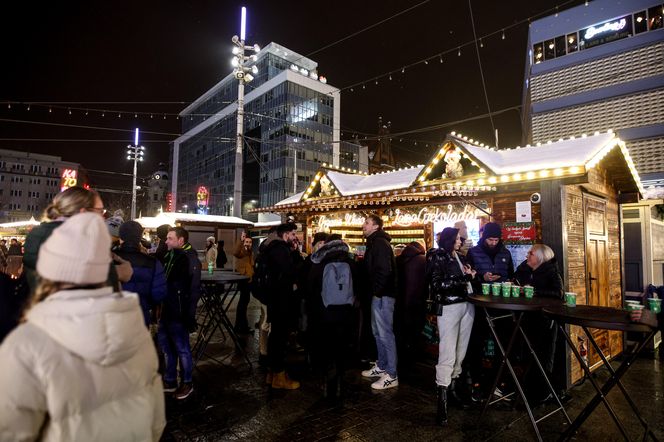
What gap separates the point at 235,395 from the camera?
4812mm

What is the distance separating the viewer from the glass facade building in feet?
169

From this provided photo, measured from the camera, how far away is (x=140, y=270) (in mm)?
3980

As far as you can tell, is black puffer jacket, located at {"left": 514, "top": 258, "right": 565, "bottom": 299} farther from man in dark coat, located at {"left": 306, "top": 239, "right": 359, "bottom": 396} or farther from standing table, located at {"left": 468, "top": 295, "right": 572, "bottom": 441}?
man in dark coat, located at {"left": 306, "top": 239, "right": 359, "bottom": 396}

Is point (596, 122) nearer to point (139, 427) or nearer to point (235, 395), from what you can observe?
point (235, 395)

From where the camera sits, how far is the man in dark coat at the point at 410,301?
5.70 meters

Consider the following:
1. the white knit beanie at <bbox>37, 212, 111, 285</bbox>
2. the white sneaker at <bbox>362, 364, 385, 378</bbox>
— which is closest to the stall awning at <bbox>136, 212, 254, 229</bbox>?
the white sneaker at <bbox>362, 364, 385, 378</bbox>

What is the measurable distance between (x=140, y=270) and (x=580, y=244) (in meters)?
6.52

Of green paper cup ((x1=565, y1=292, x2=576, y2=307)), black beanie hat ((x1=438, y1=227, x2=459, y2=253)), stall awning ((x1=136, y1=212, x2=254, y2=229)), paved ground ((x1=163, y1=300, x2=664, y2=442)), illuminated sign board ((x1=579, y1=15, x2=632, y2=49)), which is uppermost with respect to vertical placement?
illuminated sign board ((x1=579, y1=15, x2=632, y2=49))

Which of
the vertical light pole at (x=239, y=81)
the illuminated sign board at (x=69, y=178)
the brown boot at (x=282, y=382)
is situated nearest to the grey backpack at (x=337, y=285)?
the brown boot at (x=282, y=382)

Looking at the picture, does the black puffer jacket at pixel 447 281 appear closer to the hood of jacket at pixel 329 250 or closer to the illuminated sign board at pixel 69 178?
the hood of jacket at pixel 329 250

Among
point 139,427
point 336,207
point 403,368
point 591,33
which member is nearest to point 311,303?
point 403,368

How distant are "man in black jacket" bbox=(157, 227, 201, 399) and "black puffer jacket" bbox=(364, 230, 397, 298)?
7.69 ft

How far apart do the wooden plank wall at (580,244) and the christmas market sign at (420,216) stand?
5.49ft

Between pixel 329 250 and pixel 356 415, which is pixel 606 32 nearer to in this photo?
pixel 329 250
